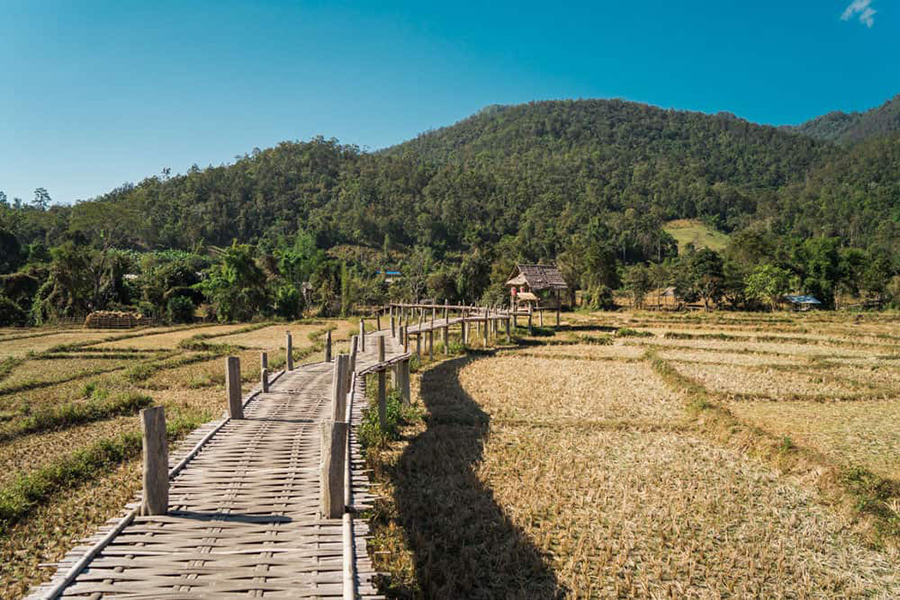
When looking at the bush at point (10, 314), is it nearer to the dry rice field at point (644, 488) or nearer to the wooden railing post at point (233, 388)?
the dry rice field at point (644, 488)

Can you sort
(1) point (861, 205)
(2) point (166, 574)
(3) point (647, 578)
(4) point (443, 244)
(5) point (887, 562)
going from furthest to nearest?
(1) point (861, 205)
(4) point (443, 244)
(5) point (887, 562)
(3) point (647, 578)
(2) point (166, 574)

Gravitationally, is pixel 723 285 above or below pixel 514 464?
above

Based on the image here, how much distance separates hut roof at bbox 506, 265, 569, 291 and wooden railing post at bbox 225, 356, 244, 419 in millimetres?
24037

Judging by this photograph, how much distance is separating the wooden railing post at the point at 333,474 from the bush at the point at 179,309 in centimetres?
3242

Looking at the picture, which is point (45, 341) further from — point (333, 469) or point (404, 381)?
point (333, 469)

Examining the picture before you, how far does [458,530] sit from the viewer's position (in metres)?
6.17

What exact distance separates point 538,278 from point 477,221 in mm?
48665

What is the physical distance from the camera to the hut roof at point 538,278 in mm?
30750

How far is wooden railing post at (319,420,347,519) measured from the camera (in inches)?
193

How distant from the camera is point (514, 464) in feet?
27.3

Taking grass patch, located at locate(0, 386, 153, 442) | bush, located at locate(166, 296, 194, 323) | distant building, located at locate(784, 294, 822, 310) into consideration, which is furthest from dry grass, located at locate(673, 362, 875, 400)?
bush, located at locate(166, 296, 194, 323)

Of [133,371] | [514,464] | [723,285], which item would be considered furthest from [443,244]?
[514,464]

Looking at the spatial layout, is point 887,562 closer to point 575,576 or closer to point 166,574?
point 575,576

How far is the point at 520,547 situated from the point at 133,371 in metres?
14.1
